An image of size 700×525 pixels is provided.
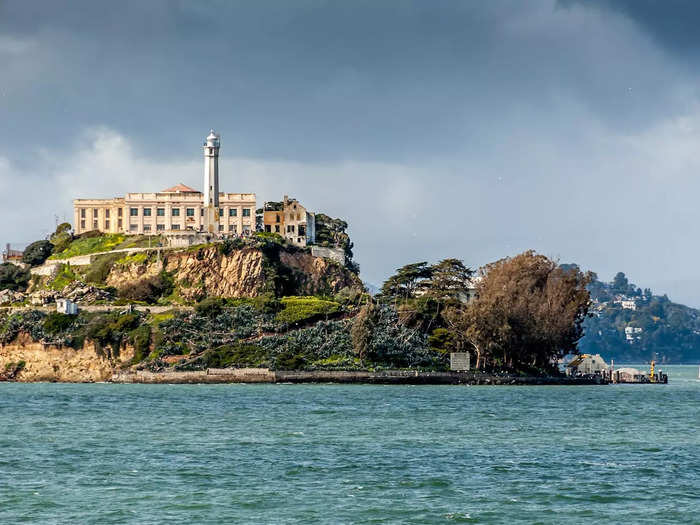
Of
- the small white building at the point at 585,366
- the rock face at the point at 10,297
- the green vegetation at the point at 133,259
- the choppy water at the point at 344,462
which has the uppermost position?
the green vegetation at the point at 133,259

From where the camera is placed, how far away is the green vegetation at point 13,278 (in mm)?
169875

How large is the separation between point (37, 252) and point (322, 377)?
6401 centimetres

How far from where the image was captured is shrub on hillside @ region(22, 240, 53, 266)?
175m

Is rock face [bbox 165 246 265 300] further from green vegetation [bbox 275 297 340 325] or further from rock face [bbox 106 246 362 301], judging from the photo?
green vegetation [bbox 275 297 340 325]

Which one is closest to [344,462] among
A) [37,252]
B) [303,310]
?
[303,310]

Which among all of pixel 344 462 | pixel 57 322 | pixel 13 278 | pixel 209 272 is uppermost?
pixel 13 278

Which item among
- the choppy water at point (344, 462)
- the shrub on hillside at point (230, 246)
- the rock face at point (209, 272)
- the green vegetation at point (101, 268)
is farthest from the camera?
the green vegetation at point (101, 268)

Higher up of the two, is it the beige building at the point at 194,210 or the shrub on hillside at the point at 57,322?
the beige building at the point at 194,210

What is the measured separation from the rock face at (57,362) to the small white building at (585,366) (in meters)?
59.8

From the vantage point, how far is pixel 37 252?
175875mm

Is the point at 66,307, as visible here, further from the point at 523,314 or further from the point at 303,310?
the point at 523,314

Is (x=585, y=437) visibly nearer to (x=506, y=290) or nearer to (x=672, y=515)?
(x=672, y=515)

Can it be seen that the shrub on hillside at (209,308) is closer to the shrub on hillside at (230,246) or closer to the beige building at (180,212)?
the shrub on hillside at (230,246)

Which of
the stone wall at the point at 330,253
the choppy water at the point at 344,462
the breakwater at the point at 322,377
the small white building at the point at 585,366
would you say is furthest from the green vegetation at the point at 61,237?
the choppy water at the point at 344,462
